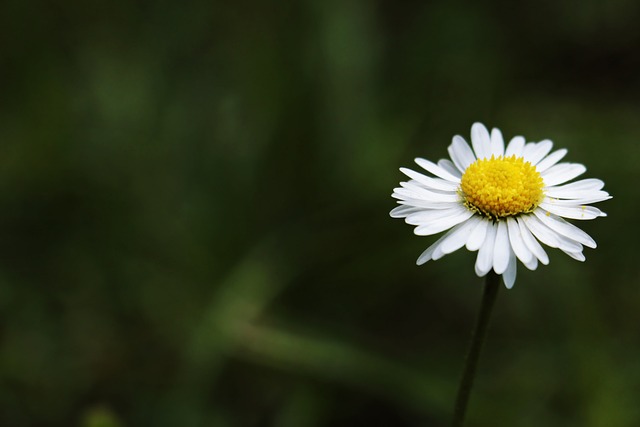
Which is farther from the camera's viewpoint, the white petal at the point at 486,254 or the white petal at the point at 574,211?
the white petal at the point at 574,211

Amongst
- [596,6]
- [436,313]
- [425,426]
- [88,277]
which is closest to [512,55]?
[596,6]

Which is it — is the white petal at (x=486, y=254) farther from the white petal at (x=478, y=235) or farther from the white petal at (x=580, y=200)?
the white petal at (x=580, y=200)

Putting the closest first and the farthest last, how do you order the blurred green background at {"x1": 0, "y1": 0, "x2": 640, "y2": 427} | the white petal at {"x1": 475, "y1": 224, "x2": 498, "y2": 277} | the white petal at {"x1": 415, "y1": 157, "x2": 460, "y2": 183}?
the white petal at {"x1": 475, "y1": 224, "x2": 498, "y2": 277} → the white petal at {"x1": 415, "y1": 157, "x2": 460, "y2": 183} → the blurred green background at {"x1": 0, "y1": 0, "x2": 640, "y2": 427}

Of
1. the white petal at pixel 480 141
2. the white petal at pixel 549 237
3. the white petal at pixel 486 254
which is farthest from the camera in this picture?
the white petal at pixel 480 141

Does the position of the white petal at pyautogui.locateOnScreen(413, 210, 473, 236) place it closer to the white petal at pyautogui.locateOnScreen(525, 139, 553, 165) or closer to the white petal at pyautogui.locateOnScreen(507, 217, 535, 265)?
the white petal at pyautogui.locateOnScreen(507, 217, 535, 265)

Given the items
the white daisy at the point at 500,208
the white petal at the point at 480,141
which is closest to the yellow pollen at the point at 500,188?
the white daisy at the point at 500,208

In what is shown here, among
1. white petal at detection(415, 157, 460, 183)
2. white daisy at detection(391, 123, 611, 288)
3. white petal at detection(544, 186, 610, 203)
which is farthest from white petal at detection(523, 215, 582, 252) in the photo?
white petal at detection(415, 157, 460, 183)

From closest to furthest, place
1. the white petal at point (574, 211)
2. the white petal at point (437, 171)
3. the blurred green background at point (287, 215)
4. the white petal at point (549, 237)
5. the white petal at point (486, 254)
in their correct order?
the white petal at point (486, 254) → the white petal at point (549, 237) → the white petal at point (574, 211) → the white petal at point (437, 171) → the blurred green background at point (287, 215)
